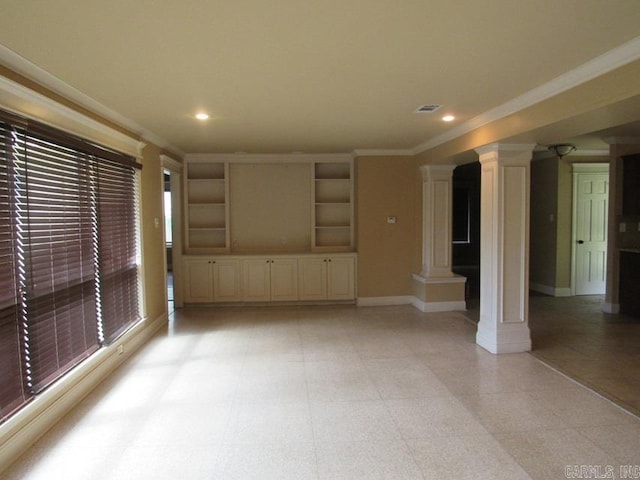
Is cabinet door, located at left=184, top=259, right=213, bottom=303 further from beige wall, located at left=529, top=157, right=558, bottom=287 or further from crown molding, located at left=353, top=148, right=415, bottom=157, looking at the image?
beige wall, located at left=529, top=157, right=558, bottom=287

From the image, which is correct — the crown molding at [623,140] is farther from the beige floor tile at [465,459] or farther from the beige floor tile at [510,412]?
the beige floor tile at [465,459]

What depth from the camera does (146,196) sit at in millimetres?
4508

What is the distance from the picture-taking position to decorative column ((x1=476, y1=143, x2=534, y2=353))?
394 cm

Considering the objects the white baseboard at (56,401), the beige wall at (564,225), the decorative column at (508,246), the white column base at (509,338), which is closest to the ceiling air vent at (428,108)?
the decorative column at (508,246)

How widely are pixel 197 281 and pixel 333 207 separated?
236 cm

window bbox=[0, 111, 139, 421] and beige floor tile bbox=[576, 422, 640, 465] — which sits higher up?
window bbox=[0, 111, 139, 421]

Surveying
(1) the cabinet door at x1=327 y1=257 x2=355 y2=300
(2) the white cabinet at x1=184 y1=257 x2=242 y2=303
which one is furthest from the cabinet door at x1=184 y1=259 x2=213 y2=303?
(1) the cabinet door at x1=327 y1=257 x2=355 y2=300

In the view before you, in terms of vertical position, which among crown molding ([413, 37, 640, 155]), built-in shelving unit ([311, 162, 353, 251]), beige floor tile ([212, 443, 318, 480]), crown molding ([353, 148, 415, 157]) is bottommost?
beige floor tile ([212, 443, 318, 480])

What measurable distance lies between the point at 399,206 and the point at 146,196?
3455mm

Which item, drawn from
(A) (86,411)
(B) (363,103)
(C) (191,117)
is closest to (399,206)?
(B) (363,103)

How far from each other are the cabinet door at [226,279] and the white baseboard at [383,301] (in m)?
1.83

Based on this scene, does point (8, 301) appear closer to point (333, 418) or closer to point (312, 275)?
point (333, 418)

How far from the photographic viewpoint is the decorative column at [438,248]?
5.67 m

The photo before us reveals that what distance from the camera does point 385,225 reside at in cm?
609
